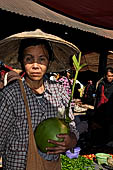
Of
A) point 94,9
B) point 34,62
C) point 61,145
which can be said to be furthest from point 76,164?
Result: point 94,9

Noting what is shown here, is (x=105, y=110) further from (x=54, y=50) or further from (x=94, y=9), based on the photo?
(x=54, y=50)

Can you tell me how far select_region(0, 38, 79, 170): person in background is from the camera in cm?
122

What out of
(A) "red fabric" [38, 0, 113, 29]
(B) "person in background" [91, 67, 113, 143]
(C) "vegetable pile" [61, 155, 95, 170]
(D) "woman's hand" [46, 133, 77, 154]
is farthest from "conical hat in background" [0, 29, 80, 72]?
(B) "person in background" [91, 67, 113, 143]

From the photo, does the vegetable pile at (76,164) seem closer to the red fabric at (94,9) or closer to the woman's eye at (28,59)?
the woman's eye at (28,59)

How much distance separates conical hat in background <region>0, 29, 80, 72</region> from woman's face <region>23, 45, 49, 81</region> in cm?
10

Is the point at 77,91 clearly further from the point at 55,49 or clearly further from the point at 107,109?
the point at 55,49

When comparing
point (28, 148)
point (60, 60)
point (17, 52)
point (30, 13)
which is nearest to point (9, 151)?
point (28, 148)

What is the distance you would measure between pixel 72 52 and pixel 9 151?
36.5 inches

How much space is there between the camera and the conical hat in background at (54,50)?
4.57 ft

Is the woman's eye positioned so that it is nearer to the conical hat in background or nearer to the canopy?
the conical hat in background

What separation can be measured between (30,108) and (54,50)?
0.58 meters

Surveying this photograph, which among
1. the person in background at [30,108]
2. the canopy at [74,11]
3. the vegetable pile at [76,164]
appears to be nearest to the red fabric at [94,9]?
the canopy at [74,11]

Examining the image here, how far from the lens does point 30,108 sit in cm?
130

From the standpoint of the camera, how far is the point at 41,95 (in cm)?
142
